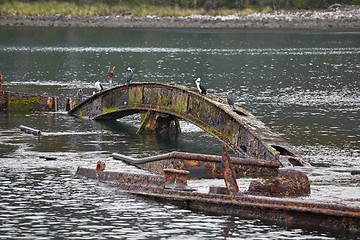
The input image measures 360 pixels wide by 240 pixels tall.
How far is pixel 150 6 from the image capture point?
18938 centimetres

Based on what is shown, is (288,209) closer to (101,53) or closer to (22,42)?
(101,53)

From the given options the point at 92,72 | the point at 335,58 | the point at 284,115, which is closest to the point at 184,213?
the point at 284,115

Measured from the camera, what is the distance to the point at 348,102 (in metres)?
70.3

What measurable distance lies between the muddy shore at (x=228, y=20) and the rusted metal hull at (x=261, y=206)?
148 m

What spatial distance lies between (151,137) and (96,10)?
5451 inches

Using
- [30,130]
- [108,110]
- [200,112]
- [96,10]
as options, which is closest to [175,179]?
[200,112]

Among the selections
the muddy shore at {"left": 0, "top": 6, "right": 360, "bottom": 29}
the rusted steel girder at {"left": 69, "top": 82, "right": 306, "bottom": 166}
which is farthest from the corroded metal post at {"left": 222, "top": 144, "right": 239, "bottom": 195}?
the muddy shore at {"left": 0, "top": 6, "right": 360, "bottom": 29}

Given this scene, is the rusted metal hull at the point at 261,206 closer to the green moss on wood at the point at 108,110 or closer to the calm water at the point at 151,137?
the calm water at the point at 151,137

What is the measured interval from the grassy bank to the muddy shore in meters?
0.93

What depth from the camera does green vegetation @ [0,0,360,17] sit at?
18475 centimetres

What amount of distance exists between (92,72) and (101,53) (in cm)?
2733

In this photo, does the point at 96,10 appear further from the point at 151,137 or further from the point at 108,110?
the point at 151,137

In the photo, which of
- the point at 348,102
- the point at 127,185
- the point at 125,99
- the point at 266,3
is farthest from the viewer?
the point at 266,3

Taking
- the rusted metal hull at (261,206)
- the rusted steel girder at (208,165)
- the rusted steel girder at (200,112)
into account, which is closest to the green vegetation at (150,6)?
the rusted steel girder at (200,112)
